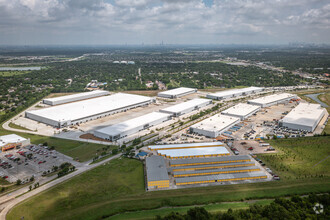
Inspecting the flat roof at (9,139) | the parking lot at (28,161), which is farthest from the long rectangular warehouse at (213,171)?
the flat roof at (9,139)

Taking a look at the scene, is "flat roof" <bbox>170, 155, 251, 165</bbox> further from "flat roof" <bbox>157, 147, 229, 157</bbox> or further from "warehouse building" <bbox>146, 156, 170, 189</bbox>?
"warehouse building" <bbox>146, 156, 170, 189</bbox>

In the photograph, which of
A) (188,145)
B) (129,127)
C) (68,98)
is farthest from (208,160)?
(68,98)

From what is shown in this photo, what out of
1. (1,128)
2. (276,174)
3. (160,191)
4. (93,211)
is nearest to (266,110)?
(276,174)

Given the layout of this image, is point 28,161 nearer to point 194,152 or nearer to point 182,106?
point 194,152

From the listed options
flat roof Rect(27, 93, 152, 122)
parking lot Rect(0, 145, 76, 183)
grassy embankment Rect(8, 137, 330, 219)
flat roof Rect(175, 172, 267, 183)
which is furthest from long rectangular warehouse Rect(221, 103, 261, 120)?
parking lot Rect(0, 145, 76, 183)

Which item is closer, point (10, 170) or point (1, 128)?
point (10, 170)

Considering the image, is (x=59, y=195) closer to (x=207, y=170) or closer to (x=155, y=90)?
(x=207, y=170)
